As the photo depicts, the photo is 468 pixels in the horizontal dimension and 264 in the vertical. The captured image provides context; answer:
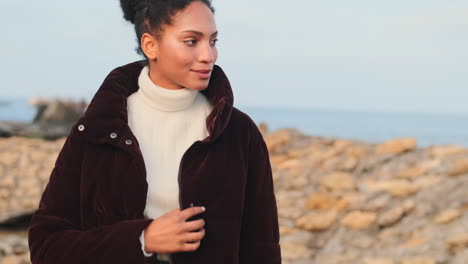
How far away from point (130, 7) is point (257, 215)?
80 centimetres

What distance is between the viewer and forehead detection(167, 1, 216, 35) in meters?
1.99

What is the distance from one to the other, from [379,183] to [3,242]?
3473 mm

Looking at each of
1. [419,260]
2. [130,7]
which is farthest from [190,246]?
[419,260]

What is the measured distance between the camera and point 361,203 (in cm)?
585

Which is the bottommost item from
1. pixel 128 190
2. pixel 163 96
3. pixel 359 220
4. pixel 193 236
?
pixel 359 220

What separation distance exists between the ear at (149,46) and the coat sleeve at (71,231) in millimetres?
352

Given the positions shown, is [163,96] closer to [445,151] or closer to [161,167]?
[161,167]

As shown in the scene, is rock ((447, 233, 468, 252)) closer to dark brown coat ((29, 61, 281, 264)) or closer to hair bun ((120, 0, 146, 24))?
dark brown coat ((29, 61, 281, 264))

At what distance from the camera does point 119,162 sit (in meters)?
2.10

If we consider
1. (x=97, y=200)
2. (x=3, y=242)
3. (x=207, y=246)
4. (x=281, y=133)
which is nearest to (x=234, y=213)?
(x=207, y=246)

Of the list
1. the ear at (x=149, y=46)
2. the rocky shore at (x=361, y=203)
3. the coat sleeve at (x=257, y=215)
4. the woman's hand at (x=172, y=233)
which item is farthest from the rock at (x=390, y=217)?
the ear at (x=149, y=46)

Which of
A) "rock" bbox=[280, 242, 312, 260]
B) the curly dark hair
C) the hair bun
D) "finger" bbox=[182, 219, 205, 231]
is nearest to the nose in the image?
the curly dark hair

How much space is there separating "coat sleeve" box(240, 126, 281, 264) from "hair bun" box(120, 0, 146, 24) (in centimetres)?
55

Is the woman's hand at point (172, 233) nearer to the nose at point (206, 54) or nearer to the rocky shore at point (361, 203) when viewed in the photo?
the nose at point (206, 54)
